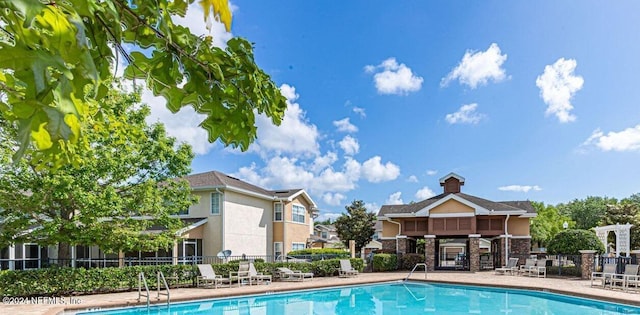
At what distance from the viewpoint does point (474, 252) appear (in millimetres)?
28656

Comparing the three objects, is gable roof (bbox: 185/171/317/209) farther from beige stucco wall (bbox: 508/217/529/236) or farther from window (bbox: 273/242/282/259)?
beige stucco wall (bbox: 508/217/529/236)

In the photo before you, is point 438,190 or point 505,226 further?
point 438,190

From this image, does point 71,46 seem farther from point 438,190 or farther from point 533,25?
point 438,190

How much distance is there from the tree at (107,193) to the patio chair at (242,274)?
327 cm

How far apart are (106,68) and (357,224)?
43885mm

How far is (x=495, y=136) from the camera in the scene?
90.7ft

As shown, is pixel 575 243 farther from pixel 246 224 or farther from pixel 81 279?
pixel 81 279

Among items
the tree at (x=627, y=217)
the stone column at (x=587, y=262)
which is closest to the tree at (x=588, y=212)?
the tree at (x=627, y=217)

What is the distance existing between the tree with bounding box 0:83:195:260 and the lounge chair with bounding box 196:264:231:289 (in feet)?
5.98

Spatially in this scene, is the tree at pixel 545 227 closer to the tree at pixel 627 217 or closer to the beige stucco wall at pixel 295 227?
the tree at pixel 627 217

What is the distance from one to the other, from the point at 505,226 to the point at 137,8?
99.2ft

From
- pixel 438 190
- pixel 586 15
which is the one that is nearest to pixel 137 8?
pixel 586 15

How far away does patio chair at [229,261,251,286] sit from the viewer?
20.0 metres

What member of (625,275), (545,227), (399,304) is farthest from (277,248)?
(545,227)
